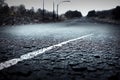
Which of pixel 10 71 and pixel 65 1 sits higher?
pixel 65 1

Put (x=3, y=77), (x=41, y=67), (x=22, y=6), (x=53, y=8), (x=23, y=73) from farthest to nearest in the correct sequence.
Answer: (x=22, y=6) < (x=53, y=8) < (x=41, y=67) < (x=23, y=73) < (x=3, y=77)

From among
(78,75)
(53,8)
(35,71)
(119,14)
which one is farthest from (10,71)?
(119,14)

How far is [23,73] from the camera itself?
7.29 ft

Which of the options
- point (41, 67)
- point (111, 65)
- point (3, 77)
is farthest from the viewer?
point (111, 65)

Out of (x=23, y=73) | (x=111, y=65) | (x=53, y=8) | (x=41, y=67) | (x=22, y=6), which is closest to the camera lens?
(x=23, y=73)

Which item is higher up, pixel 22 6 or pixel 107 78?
pixel 22 6

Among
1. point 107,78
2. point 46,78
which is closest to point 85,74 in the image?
point 107,78

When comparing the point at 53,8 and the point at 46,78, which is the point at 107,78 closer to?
the point at 46,78

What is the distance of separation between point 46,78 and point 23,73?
1.15ft

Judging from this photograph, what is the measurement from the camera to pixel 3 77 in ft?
6.63

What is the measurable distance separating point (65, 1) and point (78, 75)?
186 ft

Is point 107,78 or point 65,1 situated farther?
point 65,1

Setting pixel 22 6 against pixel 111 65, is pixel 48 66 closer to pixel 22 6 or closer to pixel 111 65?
pixel 111 65

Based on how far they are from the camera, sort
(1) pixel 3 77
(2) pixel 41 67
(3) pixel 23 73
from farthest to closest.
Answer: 1. (2) pixel 41 67
2. (3) pixel 23 73
3. (1) pixel 3 77
